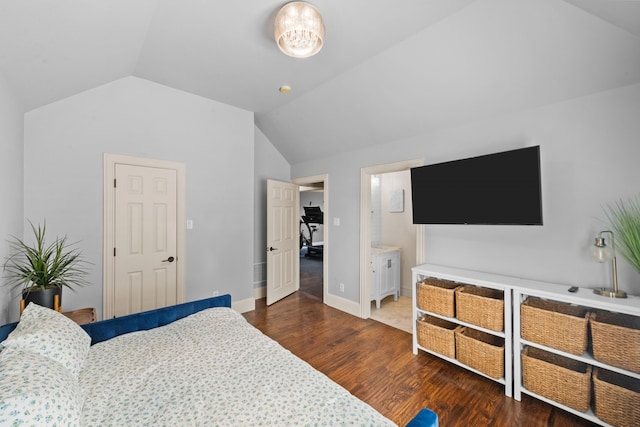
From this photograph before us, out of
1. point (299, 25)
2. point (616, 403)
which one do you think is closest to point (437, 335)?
point (616, 403)

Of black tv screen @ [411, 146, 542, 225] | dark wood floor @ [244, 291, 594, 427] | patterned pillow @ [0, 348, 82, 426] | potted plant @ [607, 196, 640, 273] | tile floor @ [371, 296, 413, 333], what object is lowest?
dark wood floor @ [244, 291, 594, 427]

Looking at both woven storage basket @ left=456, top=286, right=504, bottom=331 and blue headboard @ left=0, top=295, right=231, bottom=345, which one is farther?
woven storage basket @ left=456, top=286, right=504, bottom=331

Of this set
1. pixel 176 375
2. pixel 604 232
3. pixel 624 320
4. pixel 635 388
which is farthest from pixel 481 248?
pixel 176 375

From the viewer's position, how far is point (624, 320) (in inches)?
73.7

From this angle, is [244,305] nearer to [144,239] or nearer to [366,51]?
[144,239]

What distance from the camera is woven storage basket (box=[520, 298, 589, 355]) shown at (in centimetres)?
178

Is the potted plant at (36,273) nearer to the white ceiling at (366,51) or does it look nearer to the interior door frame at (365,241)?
the white ceiling at (366,51)

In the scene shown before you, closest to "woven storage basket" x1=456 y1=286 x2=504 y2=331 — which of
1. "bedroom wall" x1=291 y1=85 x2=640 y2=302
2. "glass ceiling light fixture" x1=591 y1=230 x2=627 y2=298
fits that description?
"bedroom wall" x1=291 y1=85 x2=640 y2=302

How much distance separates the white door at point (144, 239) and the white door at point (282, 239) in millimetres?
1348

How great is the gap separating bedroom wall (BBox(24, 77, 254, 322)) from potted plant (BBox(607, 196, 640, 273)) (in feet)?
12.1

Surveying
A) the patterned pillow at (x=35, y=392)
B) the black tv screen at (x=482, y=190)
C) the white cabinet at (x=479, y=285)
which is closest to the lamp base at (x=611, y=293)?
the white cabinet at (x=479, y=285)

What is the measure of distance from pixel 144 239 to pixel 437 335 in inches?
129

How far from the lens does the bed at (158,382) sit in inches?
36.5

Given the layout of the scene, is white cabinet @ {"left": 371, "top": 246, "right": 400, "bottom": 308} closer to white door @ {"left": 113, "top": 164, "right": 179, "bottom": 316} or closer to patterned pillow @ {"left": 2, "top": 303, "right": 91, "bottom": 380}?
white door @ {"left": 113, "top": 164, "right": 179, "bottom": 316}
